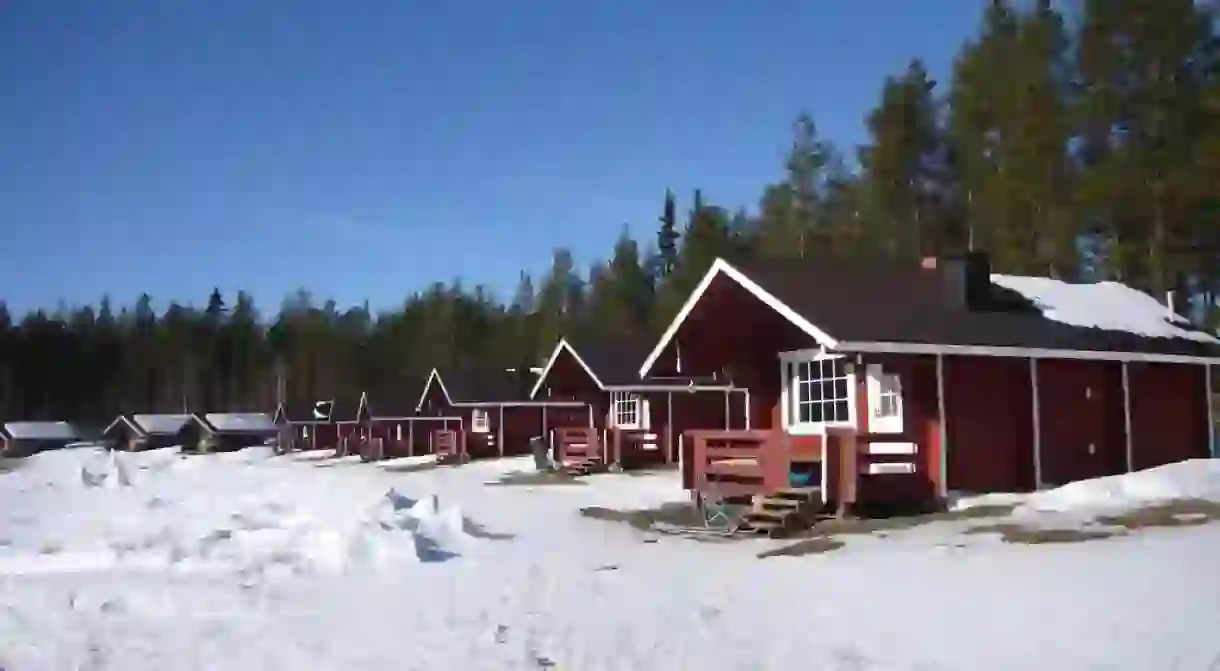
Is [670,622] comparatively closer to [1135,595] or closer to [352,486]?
[1135,595]

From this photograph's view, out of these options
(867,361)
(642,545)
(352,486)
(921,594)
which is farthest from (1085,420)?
(352,486)

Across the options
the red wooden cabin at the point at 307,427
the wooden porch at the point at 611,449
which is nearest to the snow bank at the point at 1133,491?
the wooden porch at the point at 611,449

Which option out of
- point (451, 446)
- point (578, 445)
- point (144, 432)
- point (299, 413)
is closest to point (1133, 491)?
point (578, 445)

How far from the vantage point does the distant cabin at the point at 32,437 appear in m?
90.9

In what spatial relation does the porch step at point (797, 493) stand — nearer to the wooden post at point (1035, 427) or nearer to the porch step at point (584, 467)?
the wooden post at point (1035, 427)

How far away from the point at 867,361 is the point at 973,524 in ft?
10.9

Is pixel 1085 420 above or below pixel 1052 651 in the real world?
above

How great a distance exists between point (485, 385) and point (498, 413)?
7.89 ft

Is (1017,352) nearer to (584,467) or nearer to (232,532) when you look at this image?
(232,532)

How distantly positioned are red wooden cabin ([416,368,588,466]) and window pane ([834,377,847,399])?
2612 cm

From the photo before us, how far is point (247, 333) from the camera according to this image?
115 m

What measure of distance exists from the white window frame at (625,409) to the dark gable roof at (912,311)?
15612 mm

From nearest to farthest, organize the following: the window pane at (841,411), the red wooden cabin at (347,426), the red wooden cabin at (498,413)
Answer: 1. the window pane at (841,411)
2. the red wooden cabin at (498,413)
3. the red wooden cabin at (347,426)

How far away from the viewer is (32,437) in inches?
3634
